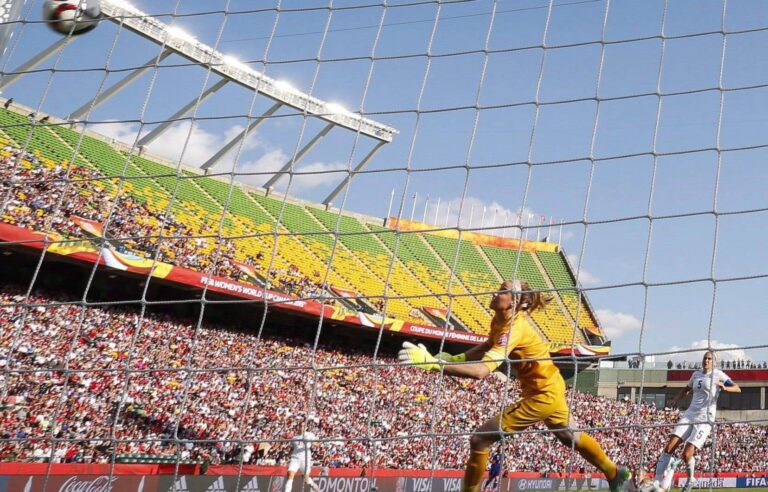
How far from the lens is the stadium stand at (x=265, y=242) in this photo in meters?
19.4

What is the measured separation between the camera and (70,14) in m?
6.69

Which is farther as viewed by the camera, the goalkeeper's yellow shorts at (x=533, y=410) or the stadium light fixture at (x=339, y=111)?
the stadium light fixture at (x=339, y=111)

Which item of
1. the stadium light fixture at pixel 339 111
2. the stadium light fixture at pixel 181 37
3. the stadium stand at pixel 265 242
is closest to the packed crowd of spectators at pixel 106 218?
the stadium stand at pixel 265 242

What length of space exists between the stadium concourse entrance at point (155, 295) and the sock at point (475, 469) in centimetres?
1187

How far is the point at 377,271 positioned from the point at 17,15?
77.7 feet

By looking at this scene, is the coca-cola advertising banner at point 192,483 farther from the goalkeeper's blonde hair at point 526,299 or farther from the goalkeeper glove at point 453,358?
the goalkeeper's blonde hair at point 526,299

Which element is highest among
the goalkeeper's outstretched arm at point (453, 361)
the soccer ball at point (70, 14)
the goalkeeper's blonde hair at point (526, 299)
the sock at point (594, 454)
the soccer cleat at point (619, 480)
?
the soccer ball at point (70, 14)

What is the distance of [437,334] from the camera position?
24.6m

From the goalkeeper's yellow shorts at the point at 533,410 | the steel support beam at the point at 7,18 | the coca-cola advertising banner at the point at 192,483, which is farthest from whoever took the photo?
the coca-cola advertising banner at the point at 192,483

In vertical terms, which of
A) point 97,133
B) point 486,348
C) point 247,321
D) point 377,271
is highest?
point 97,133

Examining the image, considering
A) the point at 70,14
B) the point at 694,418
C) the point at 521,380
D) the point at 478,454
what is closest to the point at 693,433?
the point at 694,418

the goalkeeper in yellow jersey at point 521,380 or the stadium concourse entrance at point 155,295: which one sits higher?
the stadium concourse entrance at point 155,295

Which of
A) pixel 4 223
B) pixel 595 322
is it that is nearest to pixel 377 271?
pixel 595 322

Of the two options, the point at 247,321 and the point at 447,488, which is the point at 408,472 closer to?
the point at 447,488
